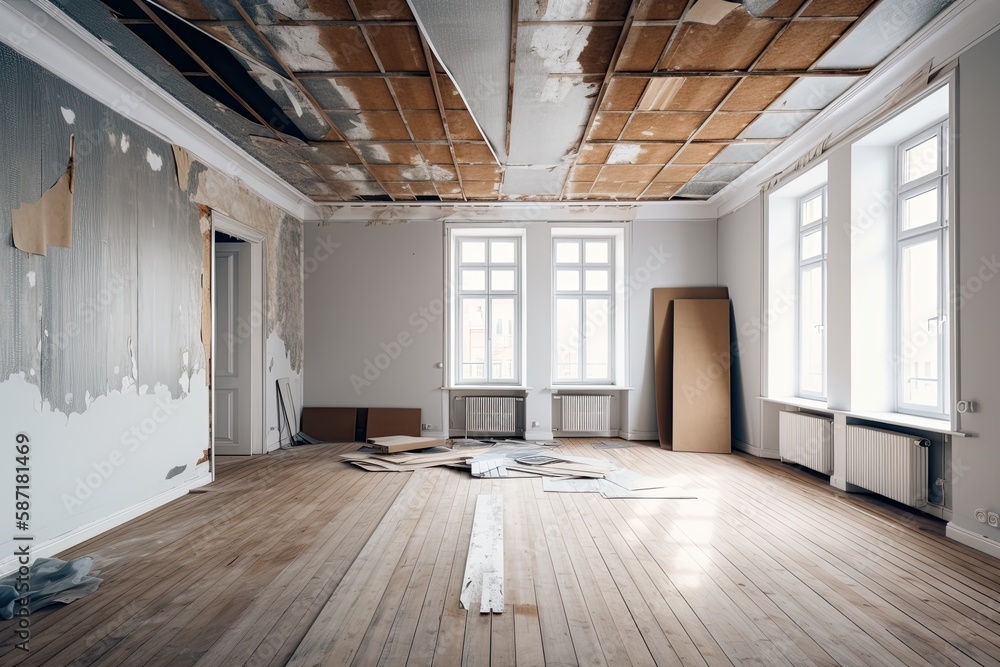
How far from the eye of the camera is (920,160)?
4516 millimetres

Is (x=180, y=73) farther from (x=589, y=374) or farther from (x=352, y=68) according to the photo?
(x=589, y=374)

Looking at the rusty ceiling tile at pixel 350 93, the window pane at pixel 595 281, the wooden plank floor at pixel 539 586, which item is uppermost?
the rusty ceiling tile at pixel 350 93

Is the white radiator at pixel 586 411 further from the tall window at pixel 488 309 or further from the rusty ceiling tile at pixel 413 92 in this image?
the rusty ceiling tile at pixel 413 92

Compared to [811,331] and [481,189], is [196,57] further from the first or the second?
[811,331]

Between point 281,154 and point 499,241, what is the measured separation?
3.42m

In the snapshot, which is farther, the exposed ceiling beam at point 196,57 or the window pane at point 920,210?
the window pane at point 920,210

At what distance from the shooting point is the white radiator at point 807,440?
17.2ft

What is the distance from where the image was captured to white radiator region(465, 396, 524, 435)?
310 inches

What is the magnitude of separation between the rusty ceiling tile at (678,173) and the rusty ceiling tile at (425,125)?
2.74 meters

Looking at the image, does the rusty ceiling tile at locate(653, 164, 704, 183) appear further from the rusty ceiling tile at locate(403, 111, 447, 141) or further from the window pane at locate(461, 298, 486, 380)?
the window pane at locate(461, 298, 486, 380)

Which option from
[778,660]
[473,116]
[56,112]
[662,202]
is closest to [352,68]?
[473,116]

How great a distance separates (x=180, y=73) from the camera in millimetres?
3980

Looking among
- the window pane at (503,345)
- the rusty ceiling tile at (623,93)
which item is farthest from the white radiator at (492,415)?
the rusty ceiling tile at (623,93)

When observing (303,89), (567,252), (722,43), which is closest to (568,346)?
(567,252)
